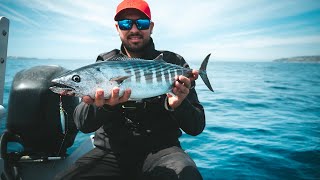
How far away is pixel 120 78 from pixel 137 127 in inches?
49.2

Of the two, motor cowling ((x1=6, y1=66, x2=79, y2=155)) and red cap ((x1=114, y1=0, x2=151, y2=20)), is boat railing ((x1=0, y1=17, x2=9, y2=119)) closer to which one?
motor cowling ((x1=6, y1=66, x2=79, y2=155))

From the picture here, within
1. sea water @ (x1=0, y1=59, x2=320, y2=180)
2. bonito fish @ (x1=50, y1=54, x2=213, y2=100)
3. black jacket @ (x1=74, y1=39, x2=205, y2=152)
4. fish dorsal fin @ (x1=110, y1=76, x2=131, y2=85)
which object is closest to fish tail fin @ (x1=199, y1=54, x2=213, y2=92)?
black jacket @ (x1=74, y1=39, x2=205, y2=152)

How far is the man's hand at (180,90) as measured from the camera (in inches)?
133

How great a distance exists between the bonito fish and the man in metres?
0.27

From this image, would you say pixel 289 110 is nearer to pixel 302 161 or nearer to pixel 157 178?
pixel 302 161

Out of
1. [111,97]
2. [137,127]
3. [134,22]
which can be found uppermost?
[134,22]

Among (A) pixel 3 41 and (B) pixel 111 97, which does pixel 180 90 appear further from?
(A) pixel 3 41

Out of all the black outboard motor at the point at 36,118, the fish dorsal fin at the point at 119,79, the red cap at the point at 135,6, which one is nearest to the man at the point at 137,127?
the red cap at the point at 135,6

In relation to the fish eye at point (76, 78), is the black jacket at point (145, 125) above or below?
below

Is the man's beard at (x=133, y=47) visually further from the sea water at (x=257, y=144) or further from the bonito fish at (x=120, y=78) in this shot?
the sea water at (x=257, y=144)

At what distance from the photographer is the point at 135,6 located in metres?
4.26

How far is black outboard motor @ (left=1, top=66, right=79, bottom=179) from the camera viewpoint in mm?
4316

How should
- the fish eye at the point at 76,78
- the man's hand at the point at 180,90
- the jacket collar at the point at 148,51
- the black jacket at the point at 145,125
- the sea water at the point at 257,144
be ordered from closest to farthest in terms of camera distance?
the fish eye at the point at 76,78, the man's hand at the point at 180,90, the black jacket at the point at 145,125, the jacket collar at the point at 148,51, the sea water at the point at 257,144

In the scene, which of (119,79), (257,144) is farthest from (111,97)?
(257,144)
